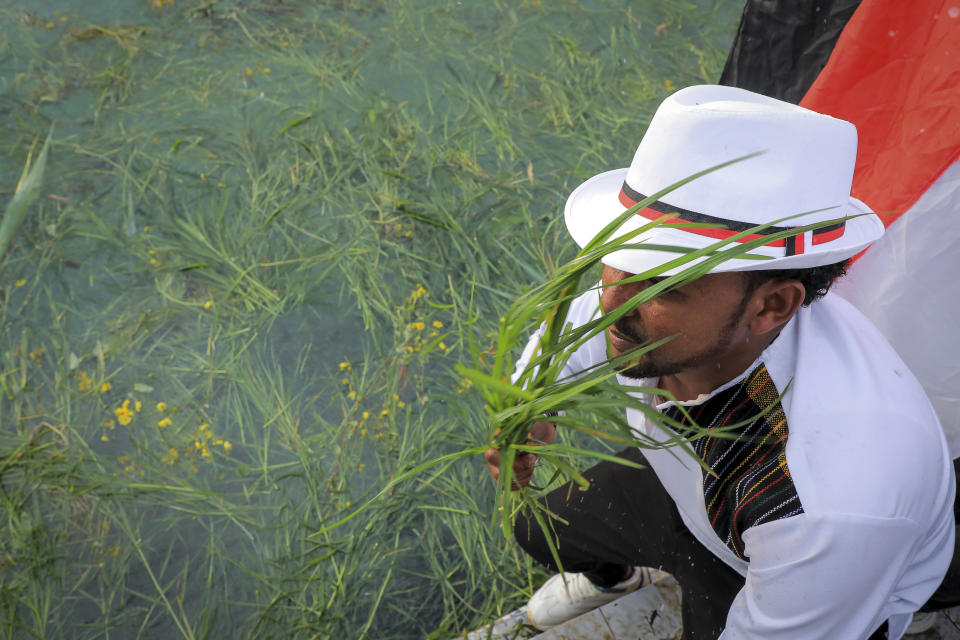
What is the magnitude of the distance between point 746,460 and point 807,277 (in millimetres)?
279

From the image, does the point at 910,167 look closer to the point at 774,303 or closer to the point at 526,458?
the point at 774,303

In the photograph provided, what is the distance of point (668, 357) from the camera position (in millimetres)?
1087

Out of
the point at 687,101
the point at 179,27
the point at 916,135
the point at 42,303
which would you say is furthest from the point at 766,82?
the point at 179,27

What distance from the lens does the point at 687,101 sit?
1.08m

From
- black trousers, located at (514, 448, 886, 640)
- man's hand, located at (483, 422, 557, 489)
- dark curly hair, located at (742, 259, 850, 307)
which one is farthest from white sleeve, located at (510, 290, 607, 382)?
dark curly hair, located at (742, 259, 850, 307)

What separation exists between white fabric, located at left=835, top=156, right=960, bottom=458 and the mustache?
697 mm

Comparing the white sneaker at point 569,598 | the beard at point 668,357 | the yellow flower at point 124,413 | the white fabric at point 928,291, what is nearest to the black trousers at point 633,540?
the white sneaker at point 569,598

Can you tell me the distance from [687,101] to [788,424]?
18.9 inches

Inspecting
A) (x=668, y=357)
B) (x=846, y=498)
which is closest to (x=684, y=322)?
(x=668, y=357)

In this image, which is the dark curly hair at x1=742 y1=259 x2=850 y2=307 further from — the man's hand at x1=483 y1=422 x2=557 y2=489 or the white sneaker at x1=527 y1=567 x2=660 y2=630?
the white sneaker at x1=527 y1=567 x2=660 y2=630

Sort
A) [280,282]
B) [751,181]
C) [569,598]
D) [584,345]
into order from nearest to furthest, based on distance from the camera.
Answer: [751,181], [584,345], [569,598], [280,282]

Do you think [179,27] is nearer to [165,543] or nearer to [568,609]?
[165,543]

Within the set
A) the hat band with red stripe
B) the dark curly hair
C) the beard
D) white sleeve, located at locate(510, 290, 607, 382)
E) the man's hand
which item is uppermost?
the hat band with red stripe

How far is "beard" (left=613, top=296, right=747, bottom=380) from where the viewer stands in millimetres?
1069
